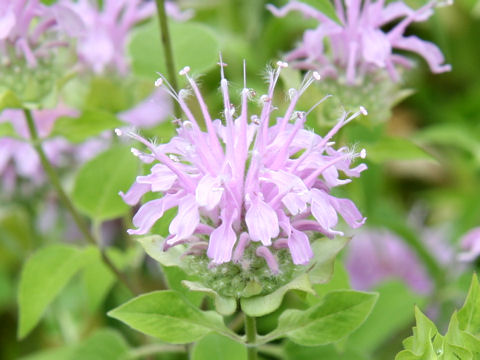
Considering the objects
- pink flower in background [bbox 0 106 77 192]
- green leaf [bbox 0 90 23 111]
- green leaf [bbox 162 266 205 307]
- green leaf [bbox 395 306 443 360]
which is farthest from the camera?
pink flower in background [bbox 0 106 77 192]

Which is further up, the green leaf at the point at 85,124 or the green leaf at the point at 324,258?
the green leaf at the point at 85,124

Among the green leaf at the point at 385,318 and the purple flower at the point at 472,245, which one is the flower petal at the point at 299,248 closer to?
the purple flower at the point at 472,245

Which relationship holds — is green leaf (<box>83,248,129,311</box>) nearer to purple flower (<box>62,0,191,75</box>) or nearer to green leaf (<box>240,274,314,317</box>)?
purple flower (<box>62,0,191,75</box>)

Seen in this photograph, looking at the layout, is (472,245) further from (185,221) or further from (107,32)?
(107,32)

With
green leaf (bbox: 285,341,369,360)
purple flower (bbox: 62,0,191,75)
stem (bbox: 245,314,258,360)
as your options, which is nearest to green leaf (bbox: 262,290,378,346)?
stem (bbox: 245,314,258,360)

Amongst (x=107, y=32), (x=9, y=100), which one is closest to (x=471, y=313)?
(x=9, y=100)

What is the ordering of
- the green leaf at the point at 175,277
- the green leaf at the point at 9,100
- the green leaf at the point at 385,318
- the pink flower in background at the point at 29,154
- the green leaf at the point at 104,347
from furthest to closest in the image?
the pink flower in background at the point at 29,154 → the green leaf at the point at 385,318 → the green leaf at the point at 104,347 → the green leaf at the point at 9,100 → the green leaf at the point at 175,277

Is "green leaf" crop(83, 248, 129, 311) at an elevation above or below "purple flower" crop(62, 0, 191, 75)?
below

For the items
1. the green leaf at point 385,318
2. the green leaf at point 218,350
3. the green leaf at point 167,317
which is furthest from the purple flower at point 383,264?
the green leaf at point 167,317
